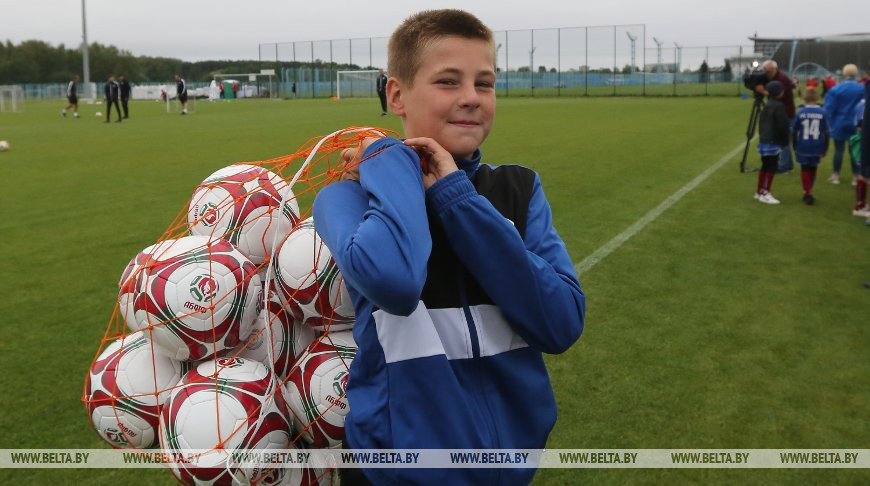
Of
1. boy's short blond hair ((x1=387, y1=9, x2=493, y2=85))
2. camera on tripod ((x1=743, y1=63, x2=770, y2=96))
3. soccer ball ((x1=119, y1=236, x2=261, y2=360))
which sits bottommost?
soccer ball ((x1=119, y1=236, x2=261, y2=360))

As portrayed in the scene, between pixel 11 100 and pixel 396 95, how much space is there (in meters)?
47.5

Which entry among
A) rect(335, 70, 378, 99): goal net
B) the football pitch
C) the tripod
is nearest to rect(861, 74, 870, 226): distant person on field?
the football pitch

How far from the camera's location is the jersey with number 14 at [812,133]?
9852mm

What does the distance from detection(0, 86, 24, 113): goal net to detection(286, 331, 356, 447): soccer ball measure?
42355 mm

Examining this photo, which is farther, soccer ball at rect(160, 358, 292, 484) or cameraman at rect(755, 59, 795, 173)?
cameraman at rect(755, 59, 795, 173)

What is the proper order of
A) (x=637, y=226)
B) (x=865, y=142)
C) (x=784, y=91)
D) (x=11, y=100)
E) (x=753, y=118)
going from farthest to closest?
(x=11, y=100) < (x=753, y=118) < (x=784, y=91) < (x=637, y=226) < (x=865, y=142)

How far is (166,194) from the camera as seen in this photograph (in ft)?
33.9

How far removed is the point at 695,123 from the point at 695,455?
20.6 m

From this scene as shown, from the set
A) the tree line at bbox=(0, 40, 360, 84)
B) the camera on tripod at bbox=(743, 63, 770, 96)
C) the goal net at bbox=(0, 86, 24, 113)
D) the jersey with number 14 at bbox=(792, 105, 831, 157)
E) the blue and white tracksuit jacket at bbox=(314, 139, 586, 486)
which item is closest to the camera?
the blue and white tracksuit jacket at bbox=(314, 139, 586, 486)

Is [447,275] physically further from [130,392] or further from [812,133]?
[812,133]

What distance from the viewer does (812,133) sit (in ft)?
32.6

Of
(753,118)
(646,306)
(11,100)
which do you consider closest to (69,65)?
(11,100)

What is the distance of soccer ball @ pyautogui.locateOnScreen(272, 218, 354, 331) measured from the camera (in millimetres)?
2244

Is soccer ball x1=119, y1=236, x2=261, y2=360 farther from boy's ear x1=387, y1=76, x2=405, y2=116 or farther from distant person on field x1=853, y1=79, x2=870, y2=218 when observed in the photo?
distant person on field x1=853, y1=79, x2=870, y2=218
